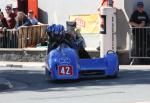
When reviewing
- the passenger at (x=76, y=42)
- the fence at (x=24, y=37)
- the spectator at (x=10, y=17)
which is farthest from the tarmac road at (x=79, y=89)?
the spectator at (x=10, y=17)

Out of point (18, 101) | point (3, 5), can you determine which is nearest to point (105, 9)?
point (3, 5)

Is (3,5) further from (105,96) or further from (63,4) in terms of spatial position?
(105,96)

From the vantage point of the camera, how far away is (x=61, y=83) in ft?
57.6

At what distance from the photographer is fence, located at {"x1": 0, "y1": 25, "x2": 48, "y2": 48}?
24.7 m

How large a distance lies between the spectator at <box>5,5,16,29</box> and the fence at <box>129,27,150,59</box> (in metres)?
5.18

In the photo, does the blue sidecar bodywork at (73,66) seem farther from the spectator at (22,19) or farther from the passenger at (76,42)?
the spectator at (22,19)

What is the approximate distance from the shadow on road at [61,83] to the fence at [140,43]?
2.52 meters

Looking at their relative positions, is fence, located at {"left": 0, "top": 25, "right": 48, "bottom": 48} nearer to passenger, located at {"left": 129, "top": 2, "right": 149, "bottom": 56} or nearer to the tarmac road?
passenger, located at {"left": 129, "top": 2, "right": 149, "bottom": 56}

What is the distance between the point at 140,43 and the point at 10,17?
5.73 metres

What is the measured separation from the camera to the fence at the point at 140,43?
74.3 ft

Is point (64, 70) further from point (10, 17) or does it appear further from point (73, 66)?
point (10, 17)

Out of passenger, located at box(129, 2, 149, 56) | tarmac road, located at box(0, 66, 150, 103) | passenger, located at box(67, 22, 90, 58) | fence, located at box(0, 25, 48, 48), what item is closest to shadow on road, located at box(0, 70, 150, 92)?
tarmac road, located at box(0, 66, 150, 103)

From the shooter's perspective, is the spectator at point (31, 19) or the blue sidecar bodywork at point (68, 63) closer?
the blue sidecar bodywork at point (68, 63)

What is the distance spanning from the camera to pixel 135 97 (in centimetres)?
1411
